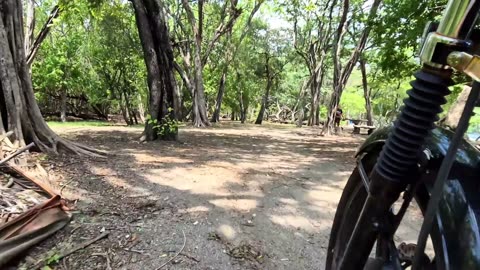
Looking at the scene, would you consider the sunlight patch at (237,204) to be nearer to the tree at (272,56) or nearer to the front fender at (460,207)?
the front fender at (460,207)

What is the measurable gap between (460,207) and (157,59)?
285 inches

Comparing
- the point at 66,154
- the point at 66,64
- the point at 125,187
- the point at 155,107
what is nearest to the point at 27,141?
the point at 66,154

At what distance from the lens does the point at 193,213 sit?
3.58 meters

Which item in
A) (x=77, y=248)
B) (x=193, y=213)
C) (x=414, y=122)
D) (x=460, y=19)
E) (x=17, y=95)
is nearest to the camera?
(x=460, y=19)

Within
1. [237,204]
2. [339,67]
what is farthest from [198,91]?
[237,204]

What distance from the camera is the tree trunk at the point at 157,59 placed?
7.46m

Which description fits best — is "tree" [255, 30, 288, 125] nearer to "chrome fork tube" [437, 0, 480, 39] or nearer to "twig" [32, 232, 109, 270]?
"twig" [32, 232, 109, 270]

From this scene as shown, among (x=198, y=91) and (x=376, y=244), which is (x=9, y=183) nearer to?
(x=376, y=244)

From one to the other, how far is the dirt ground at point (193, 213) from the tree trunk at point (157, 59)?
170 centimetres

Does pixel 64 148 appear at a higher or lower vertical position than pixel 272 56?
lower

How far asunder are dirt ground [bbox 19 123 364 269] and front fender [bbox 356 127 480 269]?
194cm

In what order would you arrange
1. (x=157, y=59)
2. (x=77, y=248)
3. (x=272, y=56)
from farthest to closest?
(x=272, y=56) < (x=157, y=59) < (x=77, y=248)

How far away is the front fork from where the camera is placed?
33.2 inches

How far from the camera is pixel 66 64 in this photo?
1878cm
